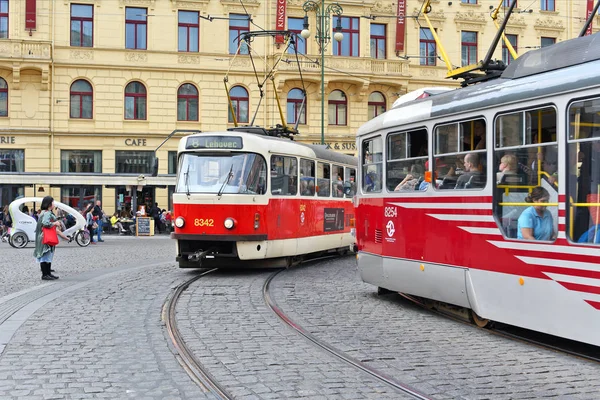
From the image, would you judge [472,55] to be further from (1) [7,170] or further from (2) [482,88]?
(2) [482,88]

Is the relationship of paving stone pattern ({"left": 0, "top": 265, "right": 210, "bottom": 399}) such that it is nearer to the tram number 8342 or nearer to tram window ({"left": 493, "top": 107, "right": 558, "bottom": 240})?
the tram number 8342

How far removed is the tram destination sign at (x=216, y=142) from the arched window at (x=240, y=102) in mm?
23606

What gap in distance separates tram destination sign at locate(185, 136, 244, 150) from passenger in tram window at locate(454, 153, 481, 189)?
6.47 m

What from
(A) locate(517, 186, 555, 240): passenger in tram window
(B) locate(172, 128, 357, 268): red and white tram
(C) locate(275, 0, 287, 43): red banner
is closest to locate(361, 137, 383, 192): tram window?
(A) locate(517, 186, 555, 240): passenger in tram window

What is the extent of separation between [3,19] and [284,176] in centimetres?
2562

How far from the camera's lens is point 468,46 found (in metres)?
40.5

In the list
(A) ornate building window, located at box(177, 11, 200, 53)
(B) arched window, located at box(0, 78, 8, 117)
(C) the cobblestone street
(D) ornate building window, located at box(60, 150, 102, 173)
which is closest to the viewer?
(C) the cobblestone street

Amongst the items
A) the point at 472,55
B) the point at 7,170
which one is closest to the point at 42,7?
the point at 7,170

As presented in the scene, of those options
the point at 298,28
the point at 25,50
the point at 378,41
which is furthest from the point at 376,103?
the point at 25,50

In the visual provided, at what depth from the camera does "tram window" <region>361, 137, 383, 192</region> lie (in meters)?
10.2

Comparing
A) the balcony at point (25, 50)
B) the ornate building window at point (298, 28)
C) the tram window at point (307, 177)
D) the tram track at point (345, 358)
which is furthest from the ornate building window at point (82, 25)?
the tram track at point (345, 358)

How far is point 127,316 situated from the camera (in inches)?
362

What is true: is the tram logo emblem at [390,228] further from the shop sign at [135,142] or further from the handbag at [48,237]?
the shop sign at [135,142]

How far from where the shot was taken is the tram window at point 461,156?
799 cm
